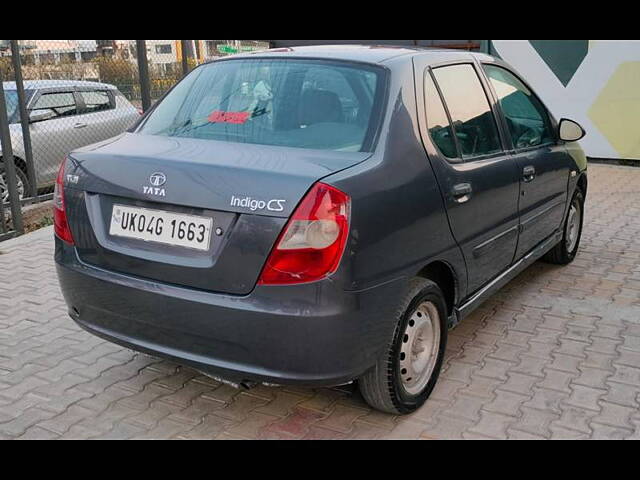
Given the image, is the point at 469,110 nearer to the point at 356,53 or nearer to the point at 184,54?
the point at 356,53

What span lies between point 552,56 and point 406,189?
28.4 feet

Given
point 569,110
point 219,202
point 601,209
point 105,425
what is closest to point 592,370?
point 219,202

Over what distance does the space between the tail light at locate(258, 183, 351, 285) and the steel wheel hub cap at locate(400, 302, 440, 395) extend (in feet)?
2.31

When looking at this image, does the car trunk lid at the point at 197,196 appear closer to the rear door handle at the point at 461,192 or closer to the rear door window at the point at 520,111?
the rear door handle at the point at 461,192

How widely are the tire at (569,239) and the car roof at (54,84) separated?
6.33 m

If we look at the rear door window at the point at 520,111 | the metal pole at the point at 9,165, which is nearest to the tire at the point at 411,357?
the rear door window at the point at 520,111

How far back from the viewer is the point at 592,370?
371 cm

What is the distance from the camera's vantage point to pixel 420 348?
3289 mm

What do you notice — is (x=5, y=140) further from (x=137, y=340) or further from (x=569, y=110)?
(x=569, y=110)

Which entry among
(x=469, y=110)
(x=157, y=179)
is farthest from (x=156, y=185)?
(x=469, y=110)

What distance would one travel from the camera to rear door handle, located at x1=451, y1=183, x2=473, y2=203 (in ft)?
10.9

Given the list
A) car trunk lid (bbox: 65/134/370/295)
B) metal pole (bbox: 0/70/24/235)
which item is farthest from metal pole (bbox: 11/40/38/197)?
car trunk lid (bbox: 65/134/370/295)

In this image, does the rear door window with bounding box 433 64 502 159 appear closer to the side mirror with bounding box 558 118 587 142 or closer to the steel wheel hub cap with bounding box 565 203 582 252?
the side mirror with bounding box 558 118 587 142
